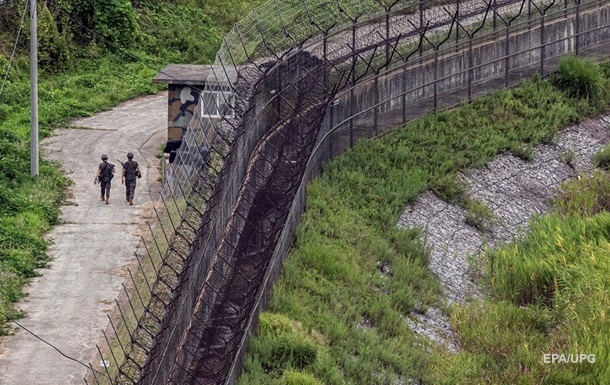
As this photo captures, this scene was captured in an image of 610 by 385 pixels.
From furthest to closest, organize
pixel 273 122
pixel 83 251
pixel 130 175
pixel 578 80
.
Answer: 1. pixel 578 80
2. pixel 273 122
3. pixel 130 175
4. pixel 83 251

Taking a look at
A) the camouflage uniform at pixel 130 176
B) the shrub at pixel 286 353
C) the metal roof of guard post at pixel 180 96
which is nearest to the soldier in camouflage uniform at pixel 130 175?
the camouflage uniform at pixel 130 176

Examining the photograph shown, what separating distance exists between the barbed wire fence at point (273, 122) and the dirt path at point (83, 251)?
0.60m

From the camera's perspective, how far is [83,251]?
75.9ft

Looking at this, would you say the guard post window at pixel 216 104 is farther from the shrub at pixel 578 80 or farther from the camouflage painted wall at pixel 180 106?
the shrub at pixel 578 80

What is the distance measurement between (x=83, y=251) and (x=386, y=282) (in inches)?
207

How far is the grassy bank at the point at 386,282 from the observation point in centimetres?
1970

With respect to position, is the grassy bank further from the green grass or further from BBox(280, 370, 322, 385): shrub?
the green grass

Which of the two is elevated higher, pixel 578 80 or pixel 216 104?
pixel 578 80

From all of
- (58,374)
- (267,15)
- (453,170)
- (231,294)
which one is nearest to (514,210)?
(453,170)

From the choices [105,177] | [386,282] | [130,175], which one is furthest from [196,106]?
[386,282]

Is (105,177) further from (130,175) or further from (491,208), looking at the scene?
(491,208)

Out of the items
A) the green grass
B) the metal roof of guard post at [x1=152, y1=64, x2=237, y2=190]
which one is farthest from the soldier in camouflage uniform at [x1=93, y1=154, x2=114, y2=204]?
the metal roof of guard post at [x1=152, y1=64, x2=237, y2=190]

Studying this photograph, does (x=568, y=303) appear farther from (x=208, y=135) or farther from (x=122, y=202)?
(x=122, y=202)

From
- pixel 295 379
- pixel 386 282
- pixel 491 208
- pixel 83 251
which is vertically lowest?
pixel 295 379
